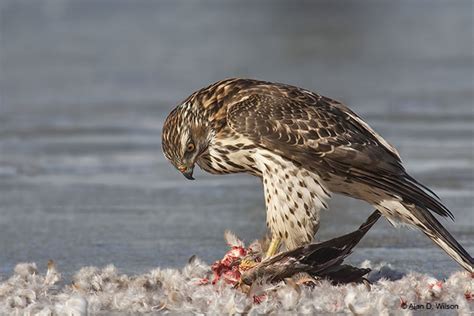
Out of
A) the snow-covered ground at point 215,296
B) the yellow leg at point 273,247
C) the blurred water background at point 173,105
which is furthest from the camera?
the blurred water background at point 173,105

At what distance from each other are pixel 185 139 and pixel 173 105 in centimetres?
670

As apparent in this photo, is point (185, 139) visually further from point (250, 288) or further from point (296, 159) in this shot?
point (250, 288)

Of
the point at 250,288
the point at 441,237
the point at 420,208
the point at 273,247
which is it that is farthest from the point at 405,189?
the point at 250,288

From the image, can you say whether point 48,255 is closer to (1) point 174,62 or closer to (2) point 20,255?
(2) point 20,255

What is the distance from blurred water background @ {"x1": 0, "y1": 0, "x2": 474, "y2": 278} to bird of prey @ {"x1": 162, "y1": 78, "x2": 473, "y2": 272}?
0.69 m

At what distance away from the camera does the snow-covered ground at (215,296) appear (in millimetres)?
5652

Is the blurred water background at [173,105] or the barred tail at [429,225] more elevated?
the barred tail at [429,225]

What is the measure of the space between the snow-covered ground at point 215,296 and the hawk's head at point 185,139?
57 cm

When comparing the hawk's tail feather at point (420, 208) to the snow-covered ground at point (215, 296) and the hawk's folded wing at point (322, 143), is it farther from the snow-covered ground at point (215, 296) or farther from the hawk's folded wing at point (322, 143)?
the snow-covered ground at point (215, 296)

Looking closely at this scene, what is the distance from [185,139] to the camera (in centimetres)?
634

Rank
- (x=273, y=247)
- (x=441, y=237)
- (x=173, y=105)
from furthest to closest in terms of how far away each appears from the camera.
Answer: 1. (x=173, y=105)
2. (x=273, y=247)
3. (x=441, y=237)

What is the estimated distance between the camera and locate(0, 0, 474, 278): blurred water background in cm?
785

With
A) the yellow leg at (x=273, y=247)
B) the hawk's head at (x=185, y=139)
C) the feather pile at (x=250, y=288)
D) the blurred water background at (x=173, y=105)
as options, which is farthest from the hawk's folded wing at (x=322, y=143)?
the blurred water background at (x=173, y=105)

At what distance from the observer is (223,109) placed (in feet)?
21.5
